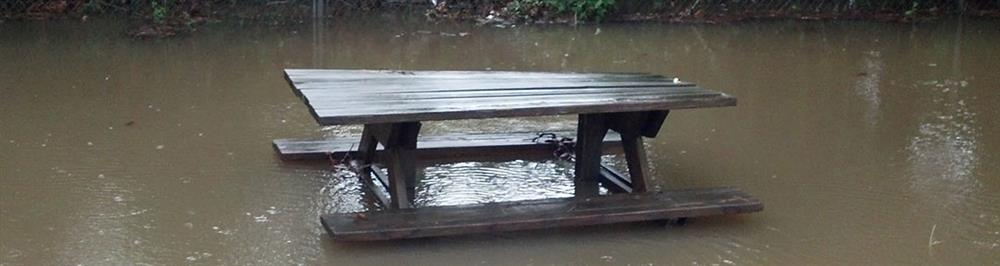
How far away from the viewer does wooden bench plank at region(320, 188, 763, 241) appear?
4852mm

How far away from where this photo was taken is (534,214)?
508 centimetres

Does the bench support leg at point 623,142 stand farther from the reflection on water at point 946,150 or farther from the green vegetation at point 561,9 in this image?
the green vegetation at point 561,9

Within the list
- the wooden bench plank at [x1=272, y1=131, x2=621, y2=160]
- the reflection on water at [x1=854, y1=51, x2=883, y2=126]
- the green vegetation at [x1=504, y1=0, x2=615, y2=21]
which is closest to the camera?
the wooden bench plank at [x1=272, y1=131, x2=621, y2=160]

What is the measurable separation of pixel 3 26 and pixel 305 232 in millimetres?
6732

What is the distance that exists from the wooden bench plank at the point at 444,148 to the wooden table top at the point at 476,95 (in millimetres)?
530

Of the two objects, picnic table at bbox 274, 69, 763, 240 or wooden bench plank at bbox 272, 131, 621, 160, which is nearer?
picnic table at bbox 274, 69, 763, 240

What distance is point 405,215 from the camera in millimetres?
5004

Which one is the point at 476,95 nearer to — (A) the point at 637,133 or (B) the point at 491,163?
(A) the point at 637,133

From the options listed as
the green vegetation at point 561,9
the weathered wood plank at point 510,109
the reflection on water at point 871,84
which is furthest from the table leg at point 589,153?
the green vegetation at point 561,9

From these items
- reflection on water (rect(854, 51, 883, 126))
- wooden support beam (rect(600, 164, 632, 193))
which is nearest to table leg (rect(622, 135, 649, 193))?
wooden support beam (rect(600, 164, 632, 193))

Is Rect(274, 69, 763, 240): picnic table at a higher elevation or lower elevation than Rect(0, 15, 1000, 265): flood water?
higher

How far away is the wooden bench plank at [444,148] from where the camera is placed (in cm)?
629

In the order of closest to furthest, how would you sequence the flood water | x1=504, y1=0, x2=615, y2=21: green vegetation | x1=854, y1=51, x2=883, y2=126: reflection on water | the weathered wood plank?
the weathered wood plank
the flood water
x1=854, y1=51, x2=883, y2=126: reflection on water
x1=504, y1=0, x2=615, y2=21: green vegetation

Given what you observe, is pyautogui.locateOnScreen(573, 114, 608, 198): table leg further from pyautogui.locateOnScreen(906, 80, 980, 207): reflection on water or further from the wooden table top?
pyautogui.locateOnScreen(906, 80, 980, 207): reflection on water
